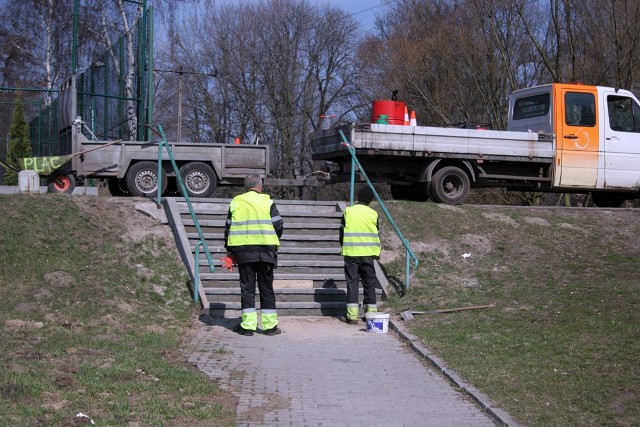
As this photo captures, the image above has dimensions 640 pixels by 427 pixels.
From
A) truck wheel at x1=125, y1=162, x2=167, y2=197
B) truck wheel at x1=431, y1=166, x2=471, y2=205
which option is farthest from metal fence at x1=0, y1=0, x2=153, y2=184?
truck wheel at x1=431, y1=166, x2=471, y2=205

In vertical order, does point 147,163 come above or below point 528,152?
below

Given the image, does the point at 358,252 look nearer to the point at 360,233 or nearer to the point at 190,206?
the point at 360,233

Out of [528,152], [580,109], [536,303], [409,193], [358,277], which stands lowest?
[536,303]

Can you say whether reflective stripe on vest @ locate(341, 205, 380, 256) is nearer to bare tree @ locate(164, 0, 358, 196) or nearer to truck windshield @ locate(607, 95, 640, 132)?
truck windshield @ locate(607, 95, 640, 132)

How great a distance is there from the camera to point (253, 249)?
9562 mm

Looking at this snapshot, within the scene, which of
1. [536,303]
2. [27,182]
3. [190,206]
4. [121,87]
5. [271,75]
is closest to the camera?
[536,303]

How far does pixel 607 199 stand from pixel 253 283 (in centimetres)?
1010

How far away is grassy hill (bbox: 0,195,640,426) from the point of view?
21.4ft

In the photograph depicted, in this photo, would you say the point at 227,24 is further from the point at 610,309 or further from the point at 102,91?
the point at 610,309

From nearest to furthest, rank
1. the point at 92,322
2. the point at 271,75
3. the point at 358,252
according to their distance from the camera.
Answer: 1. the point at 92,322
2. the point at 358,252
3. the point at 271,75

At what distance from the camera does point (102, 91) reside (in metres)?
17.0

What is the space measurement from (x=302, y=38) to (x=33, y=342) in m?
36.8

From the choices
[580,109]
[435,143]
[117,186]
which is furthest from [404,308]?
[117,186]

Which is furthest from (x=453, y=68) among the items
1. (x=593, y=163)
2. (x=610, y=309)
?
(x=610, y=309)
